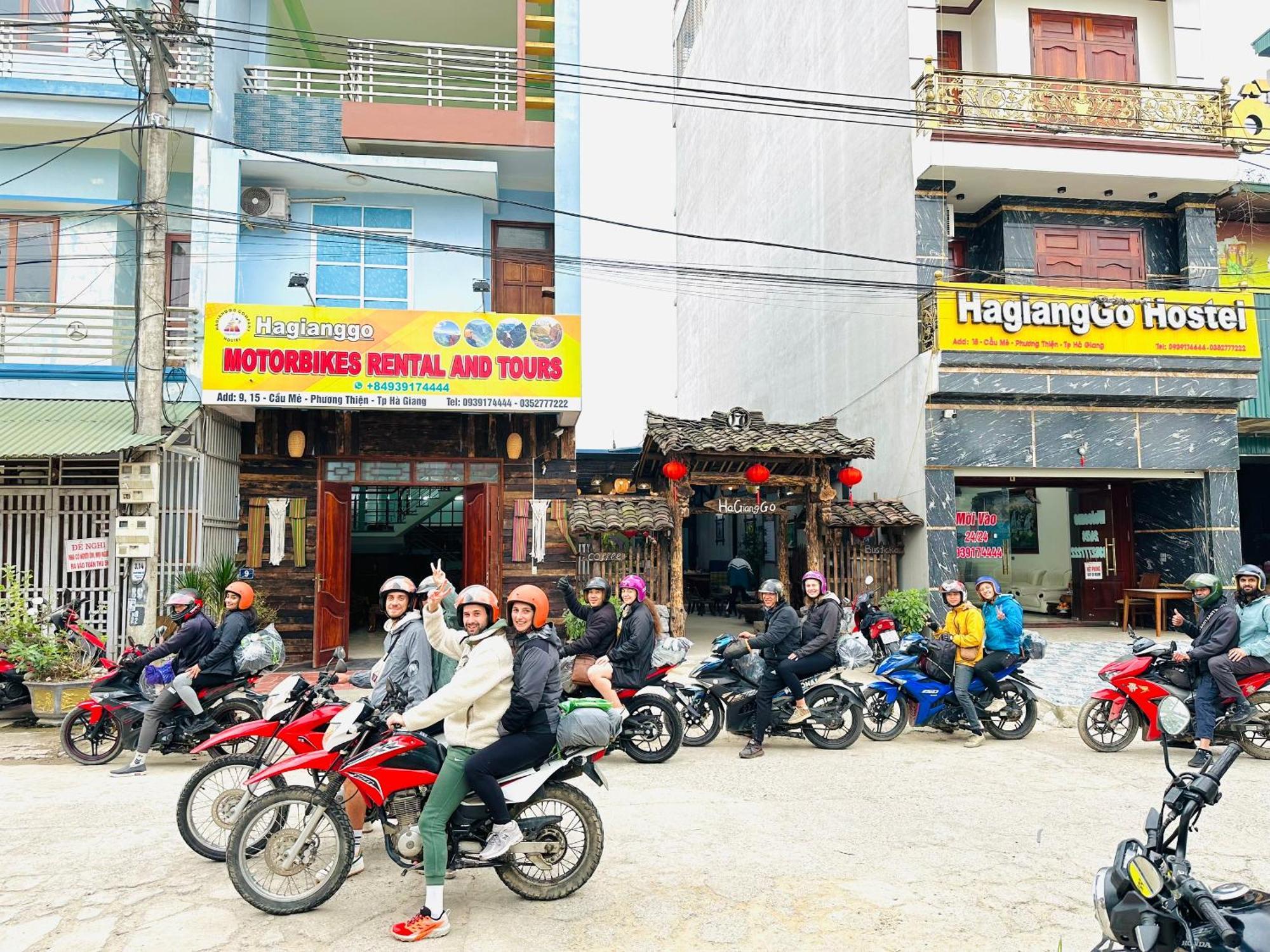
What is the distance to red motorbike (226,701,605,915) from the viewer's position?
15.1 feet

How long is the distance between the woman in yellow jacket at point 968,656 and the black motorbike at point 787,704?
102 centimetres

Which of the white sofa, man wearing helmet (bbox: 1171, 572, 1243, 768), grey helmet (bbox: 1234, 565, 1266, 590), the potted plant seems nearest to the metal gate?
the potted plant

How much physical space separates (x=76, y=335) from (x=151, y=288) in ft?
10.4

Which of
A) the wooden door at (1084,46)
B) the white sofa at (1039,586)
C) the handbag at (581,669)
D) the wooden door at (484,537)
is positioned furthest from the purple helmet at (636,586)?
the wooden door at (1084,46)

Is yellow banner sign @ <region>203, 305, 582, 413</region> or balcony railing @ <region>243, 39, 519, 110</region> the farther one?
balcony railing @ <region>243, 39, 519, 110</region>

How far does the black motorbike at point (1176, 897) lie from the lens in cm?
263

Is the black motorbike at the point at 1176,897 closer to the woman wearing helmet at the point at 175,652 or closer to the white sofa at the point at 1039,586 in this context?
the woman wearing helmet at the point at 175,652

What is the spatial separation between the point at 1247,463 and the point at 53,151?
24.9 m

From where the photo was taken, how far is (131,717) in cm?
784

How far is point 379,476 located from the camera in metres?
14.6

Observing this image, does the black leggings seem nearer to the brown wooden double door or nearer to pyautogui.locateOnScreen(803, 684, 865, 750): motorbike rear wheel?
pyautogui.locateOnScreen(803, 684, 865, 750): motorbike rear wheel

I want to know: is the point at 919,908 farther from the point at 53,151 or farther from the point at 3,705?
the point at 53,151

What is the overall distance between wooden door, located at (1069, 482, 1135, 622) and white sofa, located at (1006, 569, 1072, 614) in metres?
0.49

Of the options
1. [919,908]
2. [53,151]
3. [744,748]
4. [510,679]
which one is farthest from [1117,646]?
[53,151]
